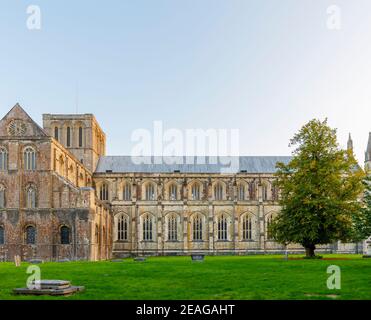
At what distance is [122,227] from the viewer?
74.1 metres

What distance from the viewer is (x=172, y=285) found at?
23.7 m

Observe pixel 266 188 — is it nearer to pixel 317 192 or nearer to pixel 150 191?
pixel 150 191

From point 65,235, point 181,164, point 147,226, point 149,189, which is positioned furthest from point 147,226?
point 65,235

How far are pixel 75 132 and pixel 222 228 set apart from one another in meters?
23.8

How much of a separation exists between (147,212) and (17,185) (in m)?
22.7

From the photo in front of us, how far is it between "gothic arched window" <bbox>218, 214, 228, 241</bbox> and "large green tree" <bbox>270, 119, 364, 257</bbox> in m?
25.2

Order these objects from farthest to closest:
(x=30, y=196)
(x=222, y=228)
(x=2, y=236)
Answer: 1. (x=222, y=228)
2. (x=30, y=196)
3. (x=2, y=236)

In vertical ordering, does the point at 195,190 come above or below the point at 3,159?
below

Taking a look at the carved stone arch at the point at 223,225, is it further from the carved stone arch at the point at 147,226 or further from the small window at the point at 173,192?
the carved stone arch at the point at 147,226

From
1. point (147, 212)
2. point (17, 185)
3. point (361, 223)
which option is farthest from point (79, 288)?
point (147, 212)

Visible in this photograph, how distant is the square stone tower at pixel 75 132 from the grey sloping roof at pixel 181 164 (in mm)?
3491

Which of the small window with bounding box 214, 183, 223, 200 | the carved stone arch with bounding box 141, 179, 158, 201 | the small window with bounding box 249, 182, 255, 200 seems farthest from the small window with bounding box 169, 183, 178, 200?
the small window with bounding box 249, 182, 255, 200

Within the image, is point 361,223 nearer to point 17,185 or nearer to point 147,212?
point 17,185

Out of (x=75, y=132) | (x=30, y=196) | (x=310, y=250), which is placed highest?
(x=75, y=132)
